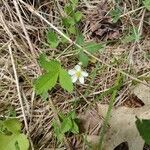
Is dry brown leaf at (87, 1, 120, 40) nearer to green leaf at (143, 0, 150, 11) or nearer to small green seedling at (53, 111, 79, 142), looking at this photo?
green leaf at (143, 0, 150, 11)

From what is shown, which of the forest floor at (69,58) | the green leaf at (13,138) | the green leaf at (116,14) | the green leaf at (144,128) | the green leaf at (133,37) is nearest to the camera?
the green leaf at (144,128)

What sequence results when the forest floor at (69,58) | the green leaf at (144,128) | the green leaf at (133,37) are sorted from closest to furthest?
the green leaf at (144,128) < the forest floor at (69,58) < the green leaf at (133,37)

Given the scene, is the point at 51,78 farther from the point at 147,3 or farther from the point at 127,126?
the point at 147,3

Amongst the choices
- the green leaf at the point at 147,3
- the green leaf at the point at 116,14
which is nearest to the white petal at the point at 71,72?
the green leaf at the point at 116,14

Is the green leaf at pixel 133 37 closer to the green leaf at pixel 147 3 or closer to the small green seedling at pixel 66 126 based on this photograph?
the green leaf at pixel 147 3

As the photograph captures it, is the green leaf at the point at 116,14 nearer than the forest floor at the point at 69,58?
No

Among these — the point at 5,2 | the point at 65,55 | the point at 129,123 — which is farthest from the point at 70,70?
the point at 5,2

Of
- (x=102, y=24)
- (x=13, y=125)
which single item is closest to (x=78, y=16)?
(x=102, y=24)

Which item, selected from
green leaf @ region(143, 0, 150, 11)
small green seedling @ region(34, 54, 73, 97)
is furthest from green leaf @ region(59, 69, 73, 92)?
green leaf @ region(143, 0, 150, 11)
